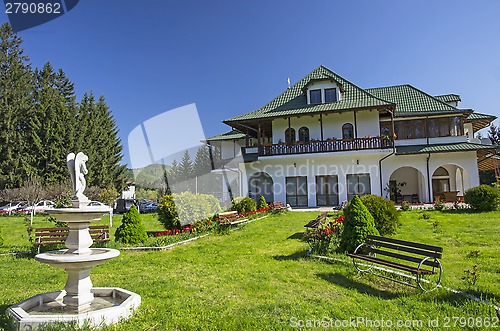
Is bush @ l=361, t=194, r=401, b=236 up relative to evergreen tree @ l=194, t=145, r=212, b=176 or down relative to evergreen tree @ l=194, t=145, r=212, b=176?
down

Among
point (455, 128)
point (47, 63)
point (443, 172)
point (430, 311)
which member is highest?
point (47, 63)

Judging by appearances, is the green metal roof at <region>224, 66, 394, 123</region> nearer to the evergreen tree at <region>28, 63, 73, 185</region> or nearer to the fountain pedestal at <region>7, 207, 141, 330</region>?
the fountain pedestal at <region>7, 207, 141, 330</region>

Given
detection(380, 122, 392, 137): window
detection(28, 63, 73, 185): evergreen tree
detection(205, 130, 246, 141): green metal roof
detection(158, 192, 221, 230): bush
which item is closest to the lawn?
detection(158, 192, 221, 230): bush

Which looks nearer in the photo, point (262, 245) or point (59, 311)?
point (59, 311)

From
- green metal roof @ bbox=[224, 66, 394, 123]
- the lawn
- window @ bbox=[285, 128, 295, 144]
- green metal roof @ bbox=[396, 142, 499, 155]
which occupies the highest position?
green metal roof @ bbox=[224, 66, 394, 123]

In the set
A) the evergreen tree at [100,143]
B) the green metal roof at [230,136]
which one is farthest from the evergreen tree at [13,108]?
the green metal roof at [230,136]

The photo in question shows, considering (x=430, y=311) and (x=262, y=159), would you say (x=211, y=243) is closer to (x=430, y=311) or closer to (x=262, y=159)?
(x=430, y=311)

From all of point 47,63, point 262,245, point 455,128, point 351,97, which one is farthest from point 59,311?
point 47,63

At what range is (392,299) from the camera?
5230 millimetres

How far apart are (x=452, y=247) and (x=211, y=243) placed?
6.97 m

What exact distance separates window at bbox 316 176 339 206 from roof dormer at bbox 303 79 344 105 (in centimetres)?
545

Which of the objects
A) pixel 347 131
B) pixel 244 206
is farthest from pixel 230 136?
pixel 244 206

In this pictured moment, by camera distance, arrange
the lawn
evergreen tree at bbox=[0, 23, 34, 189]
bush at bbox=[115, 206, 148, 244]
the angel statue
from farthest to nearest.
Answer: evergreen tree at bbox=[0, 23, 34, 189] → bush at bbox=[115, 206, 148, 244] → the angel statue → the lawn

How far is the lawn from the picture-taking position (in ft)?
14.9
